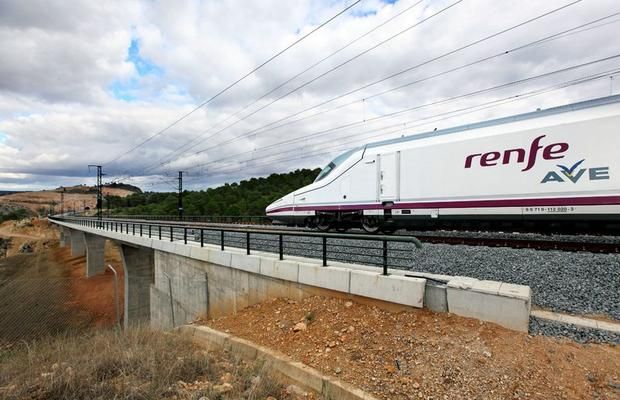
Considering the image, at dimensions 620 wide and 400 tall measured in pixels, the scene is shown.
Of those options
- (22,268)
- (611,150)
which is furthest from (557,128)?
(22,268)

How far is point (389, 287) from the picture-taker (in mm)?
5887

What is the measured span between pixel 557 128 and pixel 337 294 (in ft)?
23.9

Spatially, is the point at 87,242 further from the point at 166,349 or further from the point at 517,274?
the point at 517,274

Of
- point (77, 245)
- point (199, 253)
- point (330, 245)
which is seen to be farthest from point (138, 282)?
point (77, 245)

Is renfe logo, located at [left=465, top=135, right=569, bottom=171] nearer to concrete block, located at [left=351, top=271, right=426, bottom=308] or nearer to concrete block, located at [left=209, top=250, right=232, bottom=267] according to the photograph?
concrete block, located at [left=351, top=271, right=426, bottom=308]

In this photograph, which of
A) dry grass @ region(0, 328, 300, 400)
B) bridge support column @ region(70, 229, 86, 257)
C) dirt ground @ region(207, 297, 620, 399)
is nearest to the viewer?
dirt ground @ region(207, 297, 620, 399)

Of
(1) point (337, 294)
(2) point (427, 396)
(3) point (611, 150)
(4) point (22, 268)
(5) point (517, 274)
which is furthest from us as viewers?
(4) point (22, 268)

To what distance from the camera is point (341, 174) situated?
13727mm

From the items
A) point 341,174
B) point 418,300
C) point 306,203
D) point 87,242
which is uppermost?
point 341,174

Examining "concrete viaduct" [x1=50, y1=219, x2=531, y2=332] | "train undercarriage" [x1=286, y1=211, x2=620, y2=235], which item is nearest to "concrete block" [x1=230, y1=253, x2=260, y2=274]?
"concrete viaduct" [x1=50, y1=219, x2=531, y2=332]

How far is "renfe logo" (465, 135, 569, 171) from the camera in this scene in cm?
863

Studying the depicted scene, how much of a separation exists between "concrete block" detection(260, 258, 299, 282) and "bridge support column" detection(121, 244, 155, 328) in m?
17.8

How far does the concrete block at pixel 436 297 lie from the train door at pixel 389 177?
21.6 feet

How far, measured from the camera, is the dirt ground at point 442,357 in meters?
3.76
